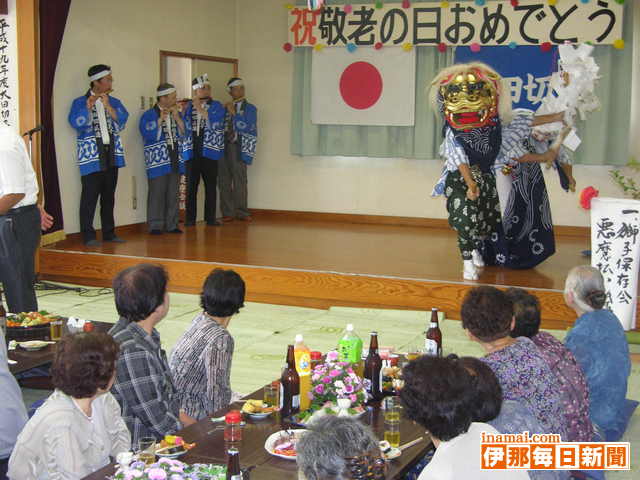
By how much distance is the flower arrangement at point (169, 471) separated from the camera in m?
2.06

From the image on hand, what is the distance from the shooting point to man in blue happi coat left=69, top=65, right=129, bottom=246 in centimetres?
738

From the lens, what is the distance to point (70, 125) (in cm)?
754

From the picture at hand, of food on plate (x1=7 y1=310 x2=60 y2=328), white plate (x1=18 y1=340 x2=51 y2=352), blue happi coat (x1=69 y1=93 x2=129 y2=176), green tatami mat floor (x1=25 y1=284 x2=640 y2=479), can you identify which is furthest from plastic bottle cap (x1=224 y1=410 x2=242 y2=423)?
blue happi coat (x1=69 y1=93 x2=129 y2=176)

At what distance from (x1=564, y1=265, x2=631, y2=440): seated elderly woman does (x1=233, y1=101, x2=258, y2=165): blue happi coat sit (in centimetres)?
631

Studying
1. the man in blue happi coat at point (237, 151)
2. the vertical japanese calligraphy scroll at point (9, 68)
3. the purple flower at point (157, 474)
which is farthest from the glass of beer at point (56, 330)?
the man in blue happi coat at point (237, 151)

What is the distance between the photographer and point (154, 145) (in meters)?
8.23

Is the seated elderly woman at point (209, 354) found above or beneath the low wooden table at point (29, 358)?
above

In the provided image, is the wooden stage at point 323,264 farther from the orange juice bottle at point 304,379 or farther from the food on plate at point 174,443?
the food on plate at point 174,443

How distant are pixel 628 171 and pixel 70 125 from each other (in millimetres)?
5537

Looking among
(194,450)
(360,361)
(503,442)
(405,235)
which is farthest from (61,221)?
(503,442)

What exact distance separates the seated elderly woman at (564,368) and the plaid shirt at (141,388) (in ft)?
4.06

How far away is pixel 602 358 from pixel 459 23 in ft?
19.3

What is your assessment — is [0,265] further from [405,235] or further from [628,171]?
[628,171]

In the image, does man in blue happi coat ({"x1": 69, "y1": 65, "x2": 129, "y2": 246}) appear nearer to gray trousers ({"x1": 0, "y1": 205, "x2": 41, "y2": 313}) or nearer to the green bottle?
gray trousers ({"x1": 0, "y1": 205, "x2": 41, "y2": 313})
